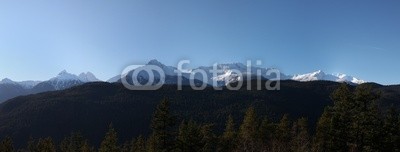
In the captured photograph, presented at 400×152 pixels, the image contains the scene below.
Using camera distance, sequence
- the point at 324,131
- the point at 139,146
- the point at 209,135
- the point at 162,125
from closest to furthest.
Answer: the point at 162,125
the point at 324,131
the point at 139,146
the point at 209,135

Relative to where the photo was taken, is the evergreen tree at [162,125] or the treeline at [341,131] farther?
the evergreen tree at [162,125]

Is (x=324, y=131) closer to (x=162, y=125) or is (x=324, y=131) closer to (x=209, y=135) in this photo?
(x=162, y=125)

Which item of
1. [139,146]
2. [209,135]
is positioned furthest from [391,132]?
[139,146]

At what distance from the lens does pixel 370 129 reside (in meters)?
43.1

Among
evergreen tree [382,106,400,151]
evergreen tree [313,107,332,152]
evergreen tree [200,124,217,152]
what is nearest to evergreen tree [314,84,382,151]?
evergreen tree [382,106,400,151]

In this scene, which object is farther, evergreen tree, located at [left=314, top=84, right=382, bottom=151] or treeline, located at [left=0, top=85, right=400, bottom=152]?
treeline, located at [left=0, top=85, right=400, bottom=152]

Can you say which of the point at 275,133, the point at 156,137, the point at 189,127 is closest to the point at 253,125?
the point at 275,133

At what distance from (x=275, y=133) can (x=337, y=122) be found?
37.1 meters

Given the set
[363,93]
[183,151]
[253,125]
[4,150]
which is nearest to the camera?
[363,93]

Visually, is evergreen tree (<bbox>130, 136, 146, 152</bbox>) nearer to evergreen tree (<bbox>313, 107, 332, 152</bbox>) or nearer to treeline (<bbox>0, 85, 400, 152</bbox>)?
treeline (<bbox>0, 85, 400, 152</bbox>)

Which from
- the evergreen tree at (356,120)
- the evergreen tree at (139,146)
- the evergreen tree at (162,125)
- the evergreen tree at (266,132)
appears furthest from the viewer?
the evergreen tree at (266,132)

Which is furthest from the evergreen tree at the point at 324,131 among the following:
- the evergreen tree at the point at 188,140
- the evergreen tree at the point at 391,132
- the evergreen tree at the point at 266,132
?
the evergreen tree at the point at 266,132

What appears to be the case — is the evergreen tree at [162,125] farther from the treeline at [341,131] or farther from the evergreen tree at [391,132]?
the evergreen tree at [391,132]

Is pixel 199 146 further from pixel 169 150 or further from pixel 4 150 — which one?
pixel 4 150
